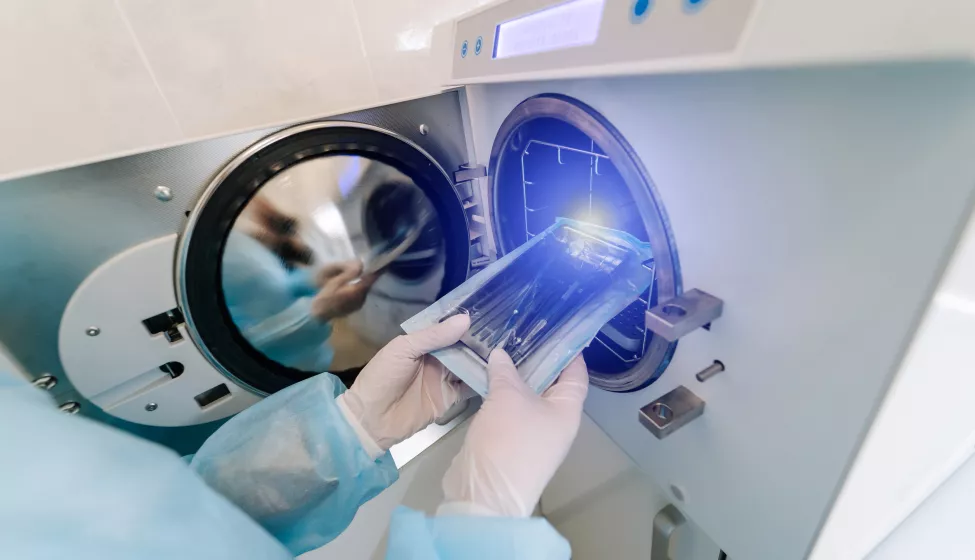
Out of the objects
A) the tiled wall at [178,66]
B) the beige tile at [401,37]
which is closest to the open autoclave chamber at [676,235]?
the tiled wall at [178,66]

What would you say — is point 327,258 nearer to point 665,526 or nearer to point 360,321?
point 360,321

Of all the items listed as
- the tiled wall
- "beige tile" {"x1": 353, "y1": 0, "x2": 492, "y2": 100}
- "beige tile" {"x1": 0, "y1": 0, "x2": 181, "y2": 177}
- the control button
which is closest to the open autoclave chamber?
the control button

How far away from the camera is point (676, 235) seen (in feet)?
1.61

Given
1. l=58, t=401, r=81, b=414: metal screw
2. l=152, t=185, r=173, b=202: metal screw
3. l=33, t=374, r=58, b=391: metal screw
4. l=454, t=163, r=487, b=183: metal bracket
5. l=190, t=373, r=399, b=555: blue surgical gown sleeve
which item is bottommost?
l=190, t=373, r=399, b=555: blue surgical gown sleeve

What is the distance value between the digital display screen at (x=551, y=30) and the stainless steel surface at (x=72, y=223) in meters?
0.48

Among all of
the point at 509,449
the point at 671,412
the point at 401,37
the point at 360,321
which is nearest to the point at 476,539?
the point at 509,449

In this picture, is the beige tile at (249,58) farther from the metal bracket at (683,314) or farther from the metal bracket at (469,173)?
the metal bracket at (683,314)

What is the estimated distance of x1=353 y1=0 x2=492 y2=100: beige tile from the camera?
1097 millimetres

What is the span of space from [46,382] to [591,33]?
1.02 m

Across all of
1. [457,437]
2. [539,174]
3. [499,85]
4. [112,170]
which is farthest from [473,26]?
[457,437]

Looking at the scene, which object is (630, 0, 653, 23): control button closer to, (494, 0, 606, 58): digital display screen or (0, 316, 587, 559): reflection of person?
(494, 0, 606, 58): digital display screen

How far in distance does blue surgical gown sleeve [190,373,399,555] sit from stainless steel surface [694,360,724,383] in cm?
61

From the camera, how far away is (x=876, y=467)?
41cm

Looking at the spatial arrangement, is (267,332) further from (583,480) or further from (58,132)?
(583,480)
